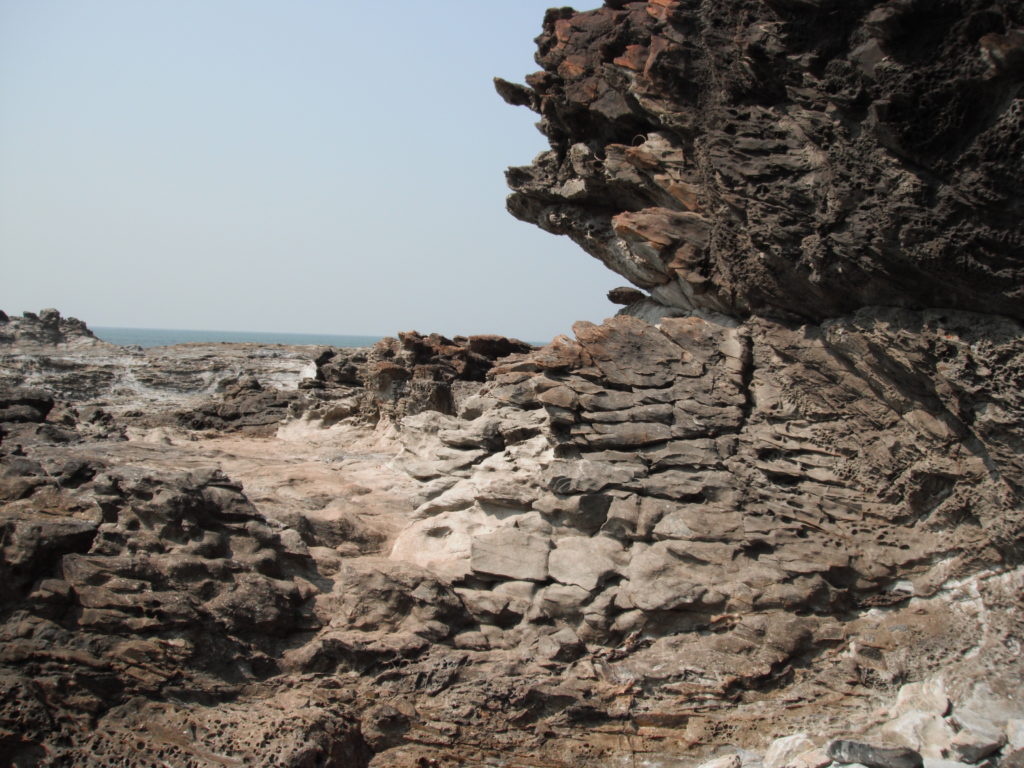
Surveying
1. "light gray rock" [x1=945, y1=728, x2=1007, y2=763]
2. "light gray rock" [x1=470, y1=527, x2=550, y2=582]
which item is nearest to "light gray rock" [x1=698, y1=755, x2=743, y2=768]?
"light gray rock" [x1=945, y1=728, x2=1007, y2=763]

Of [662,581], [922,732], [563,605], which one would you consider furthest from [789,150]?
[922,732]

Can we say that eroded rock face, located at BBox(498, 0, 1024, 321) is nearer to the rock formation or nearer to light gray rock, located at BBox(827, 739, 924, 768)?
the rock formation

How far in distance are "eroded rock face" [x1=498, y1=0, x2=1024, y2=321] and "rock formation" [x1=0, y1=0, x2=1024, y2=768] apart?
45 mm

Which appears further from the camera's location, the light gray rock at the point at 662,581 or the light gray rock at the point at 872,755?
the light gray rock at the point at 662,581

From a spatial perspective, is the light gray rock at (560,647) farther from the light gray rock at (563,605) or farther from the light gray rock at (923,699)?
the light gray rock at (923,699)

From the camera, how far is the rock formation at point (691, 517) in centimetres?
898

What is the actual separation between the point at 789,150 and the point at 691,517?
17.1ft

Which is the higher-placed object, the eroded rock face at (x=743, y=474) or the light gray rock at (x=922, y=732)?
the eroded rock face at (x=743, y=474)

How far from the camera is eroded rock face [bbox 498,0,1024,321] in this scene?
9.00 meters

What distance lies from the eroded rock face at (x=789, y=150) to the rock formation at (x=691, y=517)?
0.05 meters

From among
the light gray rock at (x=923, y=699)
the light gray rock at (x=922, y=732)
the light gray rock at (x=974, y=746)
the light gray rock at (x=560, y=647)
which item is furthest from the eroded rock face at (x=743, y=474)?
the light gray rock at (x=974, y=746)

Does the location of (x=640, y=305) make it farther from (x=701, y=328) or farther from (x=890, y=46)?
(x=890, y=46)

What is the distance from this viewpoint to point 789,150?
38.2 ft

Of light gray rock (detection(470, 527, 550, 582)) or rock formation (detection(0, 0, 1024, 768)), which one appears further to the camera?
light gray rock (detection(470, 527, 550, 582))
